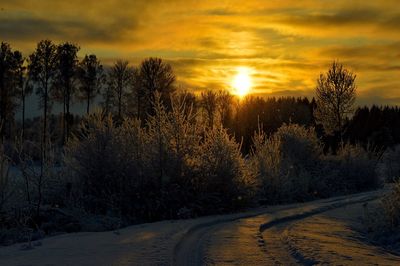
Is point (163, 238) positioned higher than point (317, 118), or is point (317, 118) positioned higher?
point (317, 118)

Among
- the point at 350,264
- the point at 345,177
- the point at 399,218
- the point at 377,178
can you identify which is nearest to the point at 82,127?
the point at 399,218

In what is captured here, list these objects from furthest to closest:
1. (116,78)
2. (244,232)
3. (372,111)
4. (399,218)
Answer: (372,111) → (116,78) → (399,218) → (244,232)

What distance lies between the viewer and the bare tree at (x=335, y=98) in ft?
→ 175

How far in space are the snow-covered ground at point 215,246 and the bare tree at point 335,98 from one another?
39723mm

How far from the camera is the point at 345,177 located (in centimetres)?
3222

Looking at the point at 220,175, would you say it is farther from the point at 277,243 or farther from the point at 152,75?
the point at 152,75

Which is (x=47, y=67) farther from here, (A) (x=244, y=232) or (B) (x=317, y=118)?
(A) (x=244, y=232)

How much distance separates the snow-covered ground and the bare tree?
39723mm

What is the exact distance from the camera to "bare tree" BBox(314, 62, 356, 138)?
53.4 metres

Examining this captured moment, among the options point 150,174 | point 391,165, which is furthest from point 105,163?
point 391,165

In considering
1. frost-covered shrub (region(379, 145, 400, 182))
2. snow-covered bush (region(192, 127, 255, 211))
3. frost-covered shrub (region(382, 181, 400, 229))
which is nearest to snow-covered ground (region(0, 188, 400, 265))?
frost-covered shrub (region(382, 181, 400, 229))

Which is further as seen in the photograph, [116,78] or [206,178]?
[116,78]

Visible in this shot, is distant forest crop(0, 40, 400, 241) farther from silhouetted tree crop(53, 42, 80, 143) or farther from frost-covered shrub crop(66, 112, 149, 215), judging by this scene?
silhouetted tree crop(53, 42, 80, 143)

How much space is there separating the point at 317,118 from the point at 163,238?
46.5 m
